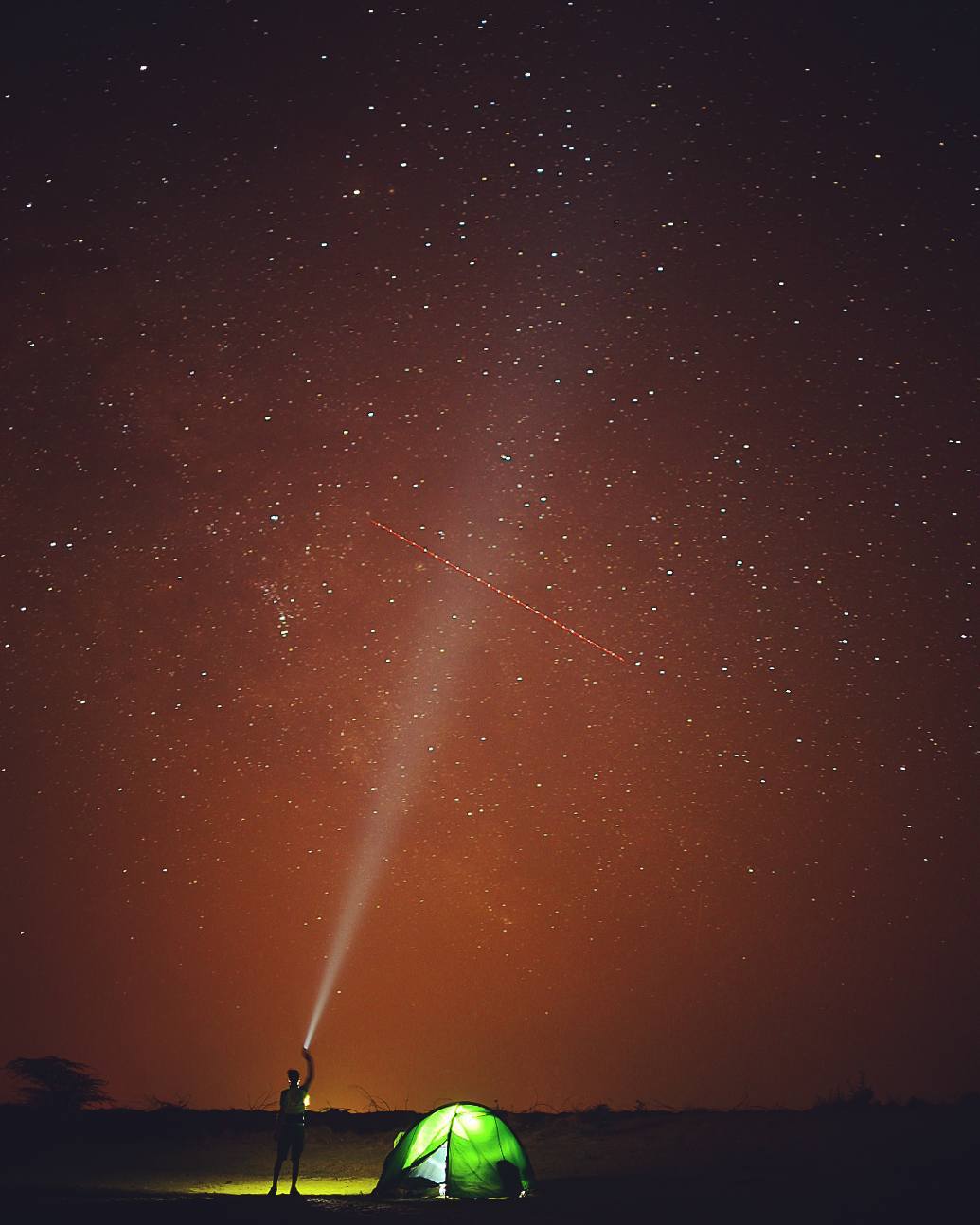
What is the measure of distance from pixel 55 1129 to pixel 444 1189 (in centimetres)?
1313

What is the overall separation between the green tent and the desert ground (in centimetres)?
46

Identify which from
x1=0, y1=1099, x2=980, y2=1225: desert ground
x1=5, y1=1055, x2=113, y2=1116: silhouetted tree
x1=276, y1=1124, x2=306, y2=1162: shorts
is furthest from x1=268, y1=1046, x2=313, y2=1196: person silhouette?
x1=5, y1=1055, x2=113, y2=1116: silhouetted tree

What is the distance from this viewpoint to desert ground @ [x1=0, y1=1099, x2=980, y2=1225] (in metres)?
6.81

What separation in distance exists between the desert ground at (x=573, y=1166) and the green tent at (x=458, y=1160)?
0.46 meters

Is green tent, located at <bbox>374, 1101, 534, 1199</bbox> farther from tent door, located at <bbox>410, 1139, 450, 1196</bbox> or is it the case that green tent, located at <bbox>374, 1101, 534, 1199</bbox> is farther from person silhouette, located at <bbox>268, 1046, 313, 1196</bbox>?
person silhouette, located at <bbox>268, 1046, 313, 1196</bbox>

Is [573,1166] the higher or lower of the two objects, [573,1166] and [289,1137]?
the higher

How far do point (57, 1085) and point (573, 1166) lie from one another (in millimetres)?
15067

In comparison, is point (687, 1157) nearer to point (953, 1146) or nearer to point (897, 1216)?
point (953, 1146)

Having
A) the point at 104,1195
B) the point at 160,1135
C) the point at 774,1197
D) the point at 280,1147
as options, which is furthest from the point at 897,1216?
the point at 160,1135

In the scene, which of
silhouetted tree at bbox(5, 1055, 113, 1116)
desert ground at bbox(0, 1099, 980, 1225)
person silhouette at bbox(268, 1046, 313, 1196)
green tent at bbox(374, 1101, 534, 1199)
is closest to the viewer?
desert ground at bbox(0, 1099, 980, 1225)

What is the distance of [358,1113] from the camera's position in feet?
76.4

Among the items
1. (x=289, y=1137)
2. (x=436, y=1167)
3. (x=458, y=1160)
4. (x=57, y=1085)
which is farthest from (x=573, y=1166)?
(x=57, y=1085)

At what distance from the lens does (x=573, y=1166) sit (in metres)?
16.0

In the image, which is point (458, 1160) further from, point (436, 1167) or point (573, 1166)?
point (573, 1166)
